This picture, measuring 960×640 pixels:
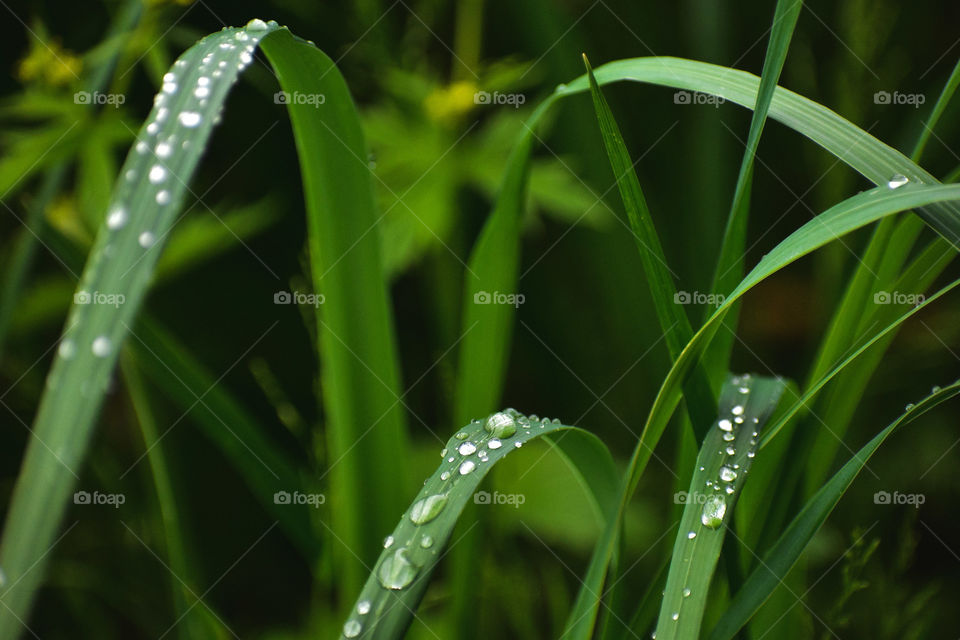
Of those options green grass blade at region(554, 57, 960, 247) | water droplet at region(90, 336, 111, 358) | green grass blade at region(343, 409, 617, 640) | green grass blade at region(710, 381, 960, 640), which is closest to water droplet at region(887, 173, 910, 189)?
green grass blade at region(554, 57, 960, 247)

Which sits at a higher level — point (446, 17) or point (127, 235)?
point (446, 17)

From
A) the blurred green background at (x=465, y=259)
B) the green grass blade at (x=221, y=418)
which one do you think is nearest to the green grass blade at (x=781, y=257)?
the green grass blade at (x=221, y=418)

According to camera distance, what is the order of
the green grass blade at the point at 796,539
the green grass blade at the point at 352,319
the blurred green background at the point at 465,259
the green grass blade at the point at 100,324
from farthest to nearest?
the blurred green background at the point at 465,259
the green grass blade at the point at 352,319
the green grass blade at the point at 796,539
the green grass blade at the point at 100,324

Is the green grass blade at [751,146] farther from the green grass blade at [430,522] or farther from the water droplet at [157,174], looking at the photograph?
the water droplet at [157,174]

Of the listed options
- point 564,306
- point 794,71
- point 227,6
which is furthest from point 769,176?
point 227,6

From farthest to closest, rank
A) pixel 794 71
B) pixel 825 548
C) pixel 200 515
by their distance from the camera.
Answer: pixel 794 71, pixel 200 515, pixel 825 548

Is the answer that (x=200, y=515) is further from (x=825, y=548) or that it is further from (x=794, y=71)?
(x=794, y=71)
